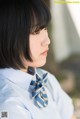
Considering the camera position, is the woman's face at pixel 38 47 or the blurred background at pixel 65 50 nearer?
the woman's face at pixel 38 47

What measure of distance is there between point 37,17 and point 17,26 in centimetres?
7

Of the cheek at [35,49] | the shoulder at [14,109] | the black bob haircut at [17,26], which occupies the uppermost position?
the black bob haircut at [17,26]

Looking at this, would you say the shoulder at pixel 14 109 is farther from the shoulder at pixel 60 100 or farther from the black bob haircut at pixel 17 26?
the shoulder at pixel 60 100

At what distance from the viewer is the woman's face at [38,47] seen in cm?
101

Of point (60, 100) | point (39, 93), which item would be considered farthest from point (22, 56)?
point (60, 100)

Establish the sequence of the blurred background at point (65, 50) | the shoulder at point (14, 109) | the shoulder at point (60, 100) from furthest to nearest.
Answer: the blurred background at point (65, 50), the shoulder at point (60, 100), the shoulder at point (14, 109)

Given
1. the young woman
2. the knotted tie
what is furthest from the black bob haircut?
the knotted tie

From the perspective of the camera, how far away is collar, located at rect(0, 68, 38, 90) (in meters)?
1.04

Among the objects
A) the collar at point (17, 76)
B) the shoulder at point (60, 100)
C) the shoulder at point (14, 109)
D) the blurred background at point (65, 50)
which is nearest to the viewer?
the shoulder at point (14, 109)

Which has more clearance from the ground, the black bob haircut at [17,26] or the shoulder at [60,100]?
the black bob haircut at [17,26]

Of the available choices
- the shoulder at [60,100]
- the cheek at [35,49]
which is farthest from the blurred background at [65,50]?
the cheek at [35,49]

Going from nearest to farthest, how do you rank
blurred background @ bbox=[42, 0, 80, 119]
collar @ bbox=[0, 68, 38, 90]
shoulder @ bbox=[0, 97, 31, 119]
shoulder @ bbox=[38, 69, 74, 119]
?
shoulder @ bbox=[0, 97, 31, 119] < collar @ bbox=[0, 68, 38, 90] < shoulder @ bbox=[38, 69, 74, 119] < blurred background @ bbox=[42, 0, 80, 119]

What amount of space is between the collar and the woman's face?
0.04 metres

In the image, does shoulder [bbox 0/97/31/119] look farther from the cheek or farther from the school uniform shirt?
the cheek
